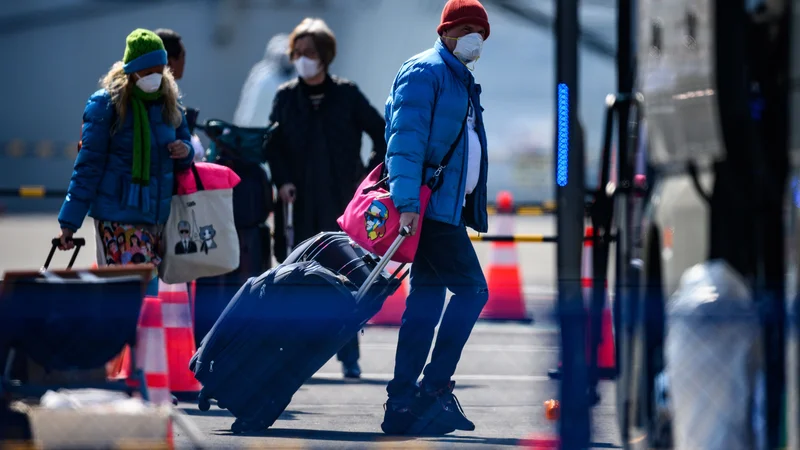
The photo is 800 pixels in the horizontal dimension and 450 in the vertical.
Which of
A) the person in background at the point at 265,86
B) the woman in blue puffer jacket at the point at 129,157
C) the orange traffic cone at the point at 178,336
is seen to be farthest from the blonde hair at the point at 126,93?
the person in background at the point at 265,86

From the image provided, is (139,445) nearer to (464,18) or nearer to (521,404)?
(464,18)

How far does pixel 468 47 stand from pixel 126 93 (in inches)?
61.9

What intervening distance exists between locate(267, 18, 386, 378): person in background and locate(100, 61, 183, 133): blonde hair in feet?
3.88

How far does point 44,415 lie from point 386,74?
21658mm

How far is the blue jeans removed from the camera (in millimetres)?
6328

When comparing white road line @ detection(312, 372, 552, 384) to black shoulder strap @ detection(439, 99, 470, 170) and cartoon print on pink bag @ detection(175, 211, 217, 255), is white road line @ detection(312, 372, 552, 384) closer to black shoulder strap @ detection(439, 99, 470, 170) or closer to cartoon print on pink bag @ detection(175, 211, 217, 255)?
cartoon print on pink bag @ detection(175, 211, 217, 255)

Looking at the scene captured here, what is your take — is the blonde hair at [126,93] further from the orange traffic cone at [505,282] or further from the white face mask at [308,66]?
the orange traffic cone at [505,282]

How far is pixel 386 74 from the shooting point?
85.5ft

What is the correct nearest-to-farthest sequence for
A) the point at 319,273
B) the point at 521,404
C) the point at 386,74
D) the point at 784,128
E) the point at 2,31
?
the point at 784,128
the point at 319,273
the point at 521,404
the point at 386,74
the point at 2,31

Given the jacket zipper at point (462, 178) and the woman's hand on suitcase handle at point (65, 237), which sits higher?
the jacket zipper at point (462, 178)

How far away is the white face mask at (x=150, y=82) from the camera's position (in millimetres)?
6906

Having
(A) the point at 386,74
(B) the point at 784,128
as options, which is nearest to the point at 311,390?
(B) the point at 784,128

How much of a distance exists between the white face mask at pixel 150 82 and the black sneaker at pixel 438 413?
70.4 inches

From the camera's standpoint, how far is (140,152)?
691 centimetres
